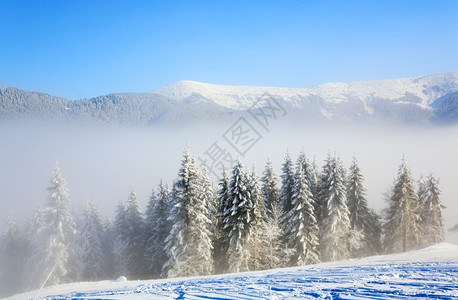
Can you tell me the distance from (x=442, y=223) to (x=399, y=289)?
129 ft

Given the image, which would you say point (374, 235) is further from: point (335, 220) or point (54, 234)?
point (54, 234)

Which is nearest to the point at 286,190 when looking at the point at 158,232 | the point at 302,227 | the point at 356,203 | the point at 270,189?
the point at 270,189

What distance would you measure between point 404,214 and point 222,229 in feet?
77.9

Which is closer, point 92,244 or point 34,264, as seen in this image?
point 34,264

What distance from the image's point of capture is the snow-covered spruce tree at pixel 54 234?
1313 inches

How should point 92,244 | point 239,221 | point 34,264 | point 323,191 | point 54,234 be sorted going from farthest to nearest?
point 92,244 < point 323,191 < point 34,264 < point 54,234 < point 239,221

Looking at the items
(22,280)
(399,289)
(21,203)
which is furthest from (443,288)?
(21,203)

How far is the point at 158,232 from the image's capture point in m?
39.5

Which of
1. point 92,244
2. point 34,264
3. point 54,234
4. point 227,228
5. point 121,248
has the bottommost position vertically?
point 121,248

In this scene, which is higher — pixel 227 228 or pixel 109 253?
pixel 227 228

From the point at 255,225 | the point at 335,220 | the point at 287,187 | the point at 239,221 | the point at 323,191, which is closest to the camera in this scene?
the point at 239,221

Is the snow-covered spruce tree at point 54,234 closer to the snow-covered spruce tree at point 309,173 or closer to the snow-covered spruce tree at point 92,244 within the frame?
the snow-covered spruce tree at point 92,244

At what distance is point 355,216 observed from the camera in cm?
3825

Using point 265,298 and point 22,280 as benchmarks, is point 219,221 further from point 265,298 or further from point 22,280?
point 22,280
